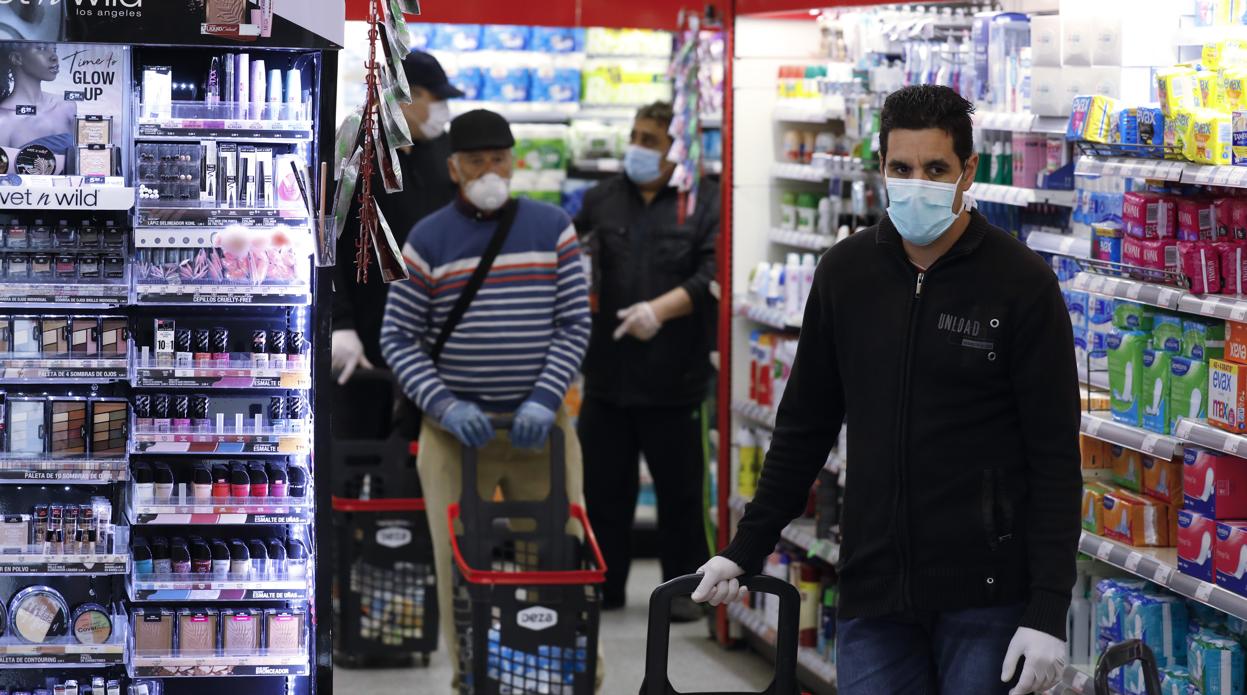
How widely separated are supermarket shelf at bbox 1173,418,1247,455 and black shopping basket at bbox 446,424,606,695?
1.64 meters

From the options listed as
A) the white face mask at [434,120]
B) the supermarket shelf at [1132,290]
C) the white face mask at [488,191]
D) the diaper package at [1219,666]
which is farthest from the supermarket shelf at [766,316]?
the diaper package at [1219,666]

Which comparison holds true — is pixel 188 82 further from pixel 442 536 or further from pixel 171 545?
pixel 442 536

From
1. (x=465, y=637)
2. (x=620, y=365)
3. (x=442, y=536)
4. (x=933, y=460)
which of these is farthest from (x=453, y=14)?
(x=933, y=460)

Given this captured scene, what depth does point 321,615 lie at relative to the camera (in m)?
4.18

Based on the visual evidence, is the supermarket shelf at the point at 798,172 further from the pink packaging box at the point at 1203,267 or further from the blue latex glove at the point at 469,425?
the pink packaging box at the point at 1203,267

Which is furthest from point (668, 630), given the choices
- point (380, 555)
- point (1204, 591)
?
point (380, 555)

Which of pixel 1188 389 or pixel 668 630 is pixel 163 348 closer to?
pixel 668 630

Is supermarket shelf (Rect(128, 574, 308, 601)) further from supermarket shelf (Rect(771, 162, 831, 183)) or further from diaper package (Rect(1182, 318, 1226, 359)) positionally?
supermarket shelf (Rect(771, 162, 831, 183))

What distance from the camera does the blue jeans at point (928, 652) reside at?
3047 millimetres

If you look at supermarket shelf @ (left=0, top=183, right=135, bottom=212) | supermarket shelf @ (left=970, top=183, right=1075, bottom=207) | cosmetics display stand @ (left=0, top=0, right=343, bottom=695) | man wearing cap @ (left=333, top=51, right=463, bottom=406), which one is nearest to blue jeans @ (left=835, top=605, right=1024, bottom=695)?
cosmetics display stand @ (left=0, top=0, right=343, bottom=695)

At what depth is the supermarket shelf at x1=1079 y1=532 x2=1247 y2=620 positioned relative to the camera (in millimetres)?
4055

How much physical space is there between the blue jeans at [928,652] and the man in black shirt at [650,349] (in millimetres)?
3817

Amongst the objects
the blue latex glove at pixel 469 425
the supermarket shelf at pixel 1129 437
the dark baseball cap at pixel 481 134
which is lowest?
the blue latex glove at pixel 469 425

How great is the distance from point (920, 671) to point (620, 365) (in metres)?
4.00
